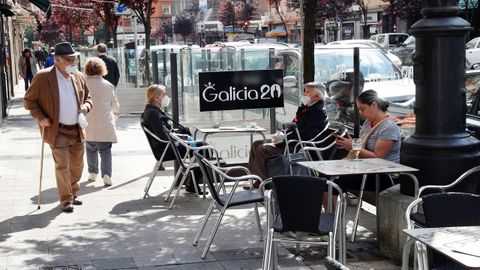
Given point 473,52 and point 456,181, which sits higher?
point 473,52

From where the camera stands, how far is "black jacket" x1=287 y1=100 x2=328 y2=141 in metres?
7.76

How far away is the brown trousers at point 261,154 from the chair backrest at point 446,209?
3695mm

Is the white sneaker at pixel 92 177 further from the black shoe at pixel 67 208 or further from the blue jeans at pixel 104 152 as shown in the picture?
the black shoe at pixel 67 208

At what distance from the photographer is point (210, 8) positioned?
84.0 metres

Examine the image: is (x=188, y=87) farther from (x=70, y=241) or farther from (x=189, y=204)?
(x=70, y=241)

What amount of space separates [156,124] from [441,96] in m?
3.68

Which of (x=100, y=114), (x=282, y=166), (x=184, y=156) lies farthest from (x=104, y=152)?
(x=282, y=166)

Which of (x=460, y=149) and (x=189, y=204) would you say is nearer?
(x=460, y=149)

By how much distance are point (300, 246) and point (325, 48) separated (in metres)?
7.92

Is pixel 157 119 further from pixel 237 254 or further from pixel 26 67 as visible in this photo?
pixel 26 67

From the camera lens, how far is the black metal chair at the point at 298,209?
4.82 meters

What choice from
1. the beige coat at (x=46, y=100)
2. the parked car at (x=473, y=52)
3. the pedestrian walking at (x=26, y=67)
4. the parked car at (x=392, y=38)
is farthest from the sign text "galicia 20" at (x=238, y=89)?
the parked car at (x=392, y=38)

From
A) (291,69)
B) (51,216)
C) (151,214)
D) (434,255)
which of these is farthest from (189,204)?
(434,255)

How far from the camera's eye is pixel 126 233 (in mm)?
6816
